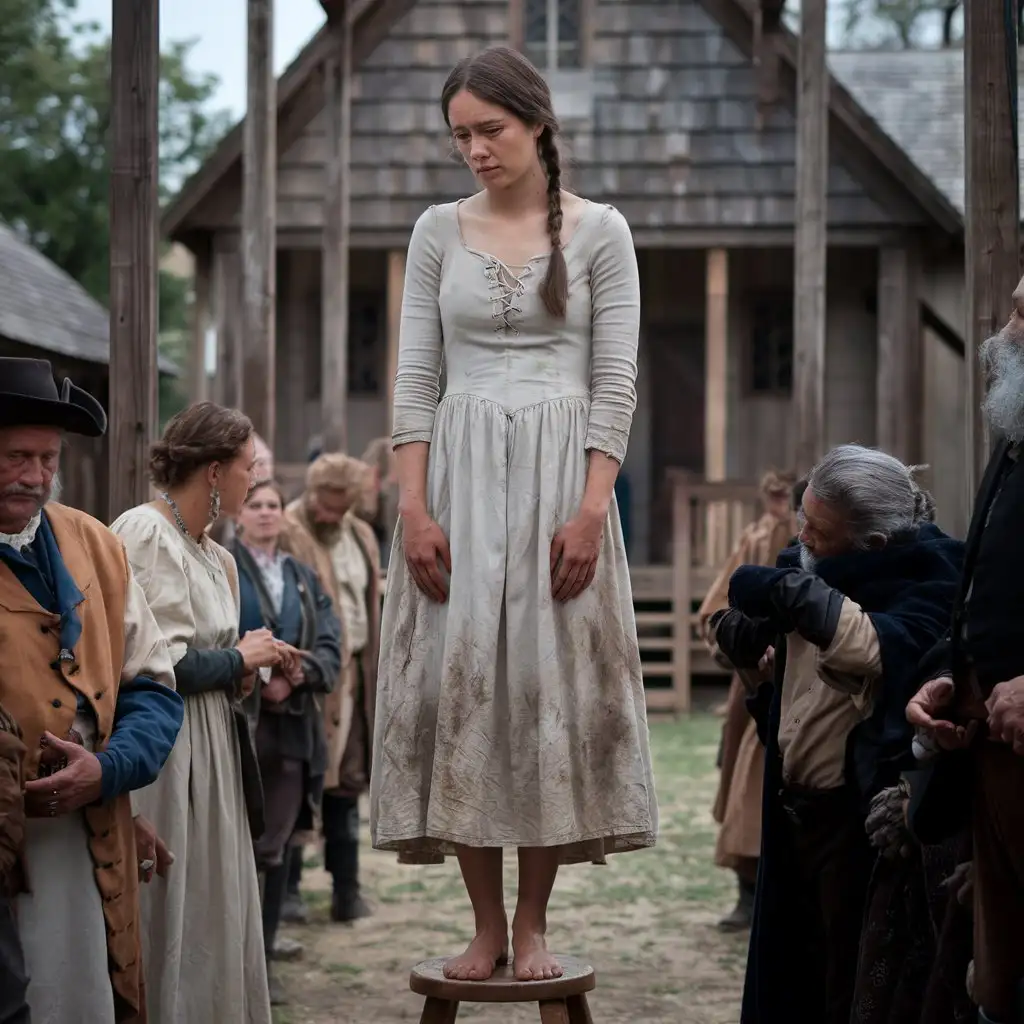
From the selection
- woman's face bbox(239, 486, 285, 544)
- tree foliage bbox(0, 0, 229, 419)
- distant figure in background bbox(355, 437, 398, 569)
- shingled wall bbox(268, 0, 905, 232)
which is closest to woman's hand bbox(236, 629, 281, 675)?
woman's face bbox(239, 486, 285, 544)

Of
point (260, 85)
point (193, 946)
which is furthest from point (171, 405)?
point (193, 946)

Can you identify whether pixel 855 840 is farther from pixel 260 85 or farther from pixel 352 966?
pixel 260 85

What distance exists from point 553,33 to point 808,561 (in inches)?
533

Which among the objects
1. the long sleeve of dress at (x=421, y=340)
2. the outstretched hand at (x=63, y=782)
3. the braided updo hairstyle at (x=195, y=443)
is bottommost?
the outstretched hand at (x=63, y=782)

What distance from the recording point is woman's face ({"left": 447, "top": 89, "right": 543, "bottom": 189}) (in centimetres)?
421

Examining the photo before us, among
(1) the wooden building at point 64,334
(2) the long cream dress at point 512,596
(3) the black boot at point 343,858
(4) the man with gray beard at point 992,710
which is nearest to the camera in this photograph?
(4) the man with gray beard at point 992,710

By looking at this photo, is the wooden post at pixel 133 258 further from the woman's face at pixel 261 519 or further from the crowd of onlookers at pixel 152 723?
the woman's face at pixel 261 519

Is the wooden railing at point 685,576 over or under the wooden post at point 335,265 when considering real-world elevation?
under

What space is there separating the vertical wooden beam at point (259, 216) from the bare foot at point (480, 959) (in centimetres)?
627

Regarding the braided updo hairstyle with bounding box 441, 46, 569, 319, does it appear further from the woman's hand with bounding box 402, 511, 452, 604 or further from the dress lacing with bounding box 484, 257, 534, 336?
the woman's hand with bounding box 402, 511, 452, 604

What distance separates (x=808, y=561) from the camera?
182 inches

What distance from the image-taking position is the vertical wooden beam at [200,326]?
18266 millimetres

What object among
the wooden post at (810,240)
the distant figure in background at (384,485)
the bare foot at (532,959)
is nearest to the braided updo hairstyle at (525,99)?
the bare foot at (532,959)

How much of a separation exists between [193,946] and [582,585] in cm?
155
